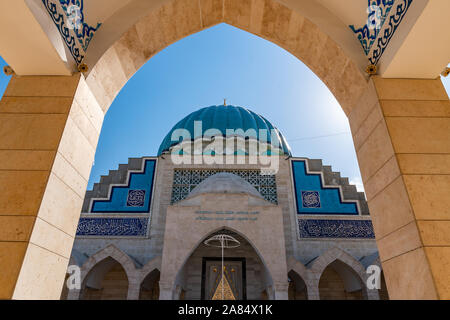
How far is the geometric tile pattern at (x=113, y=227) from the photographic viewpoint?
30.5ft

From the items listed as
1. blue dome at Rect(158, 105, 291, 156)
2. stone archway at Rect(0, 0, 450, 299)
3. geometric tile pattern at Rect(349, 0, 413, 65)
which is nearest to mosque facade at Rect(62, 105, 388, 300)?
blue dome at Rect(158, 105, 291, 156)

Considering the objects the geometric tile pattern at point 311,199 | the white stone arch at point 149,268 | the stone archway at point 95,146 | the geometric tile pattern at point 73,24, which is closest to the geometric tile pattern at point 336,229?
the geometric tile pattern at point 311,199

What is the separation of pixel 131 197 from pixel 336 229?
6.92 meters

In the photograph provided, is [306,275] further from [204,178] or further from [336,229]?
[204,178]

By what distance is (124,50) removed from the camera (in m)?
2.20

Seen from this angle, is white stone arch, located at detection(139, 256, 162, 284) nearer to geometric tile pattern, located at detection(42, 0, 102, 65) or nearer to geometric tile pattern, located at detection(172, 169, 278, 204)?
geometric tile pattern, located at detection(172, 169, 278, 204)

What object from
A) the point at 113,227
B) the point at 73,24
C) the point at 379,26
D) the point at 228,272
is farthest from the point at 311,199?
the point at 73,24

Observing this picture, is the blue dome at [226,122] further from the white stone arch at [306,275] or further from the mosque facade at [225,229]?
the white stone arch at [306,275]

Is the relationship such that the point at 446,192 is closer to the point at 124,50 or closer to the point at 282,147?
the point at 124,50

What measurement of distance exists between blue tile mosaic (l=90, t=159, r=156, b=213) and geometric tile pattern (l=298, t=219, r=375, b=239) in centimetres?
526

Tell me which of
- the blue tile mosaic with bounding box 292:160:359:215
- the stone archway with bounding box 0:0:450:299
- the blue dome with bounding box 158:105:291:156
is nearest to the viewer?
the stone archway with bounding box 0:0:450:299

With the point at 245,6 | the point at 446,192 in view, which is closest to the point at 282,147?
the point at 245,6

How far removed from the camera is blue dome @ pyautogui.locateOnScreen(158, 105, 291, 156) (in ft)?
41.3

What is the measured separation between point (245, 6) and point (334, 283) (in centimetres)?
892
